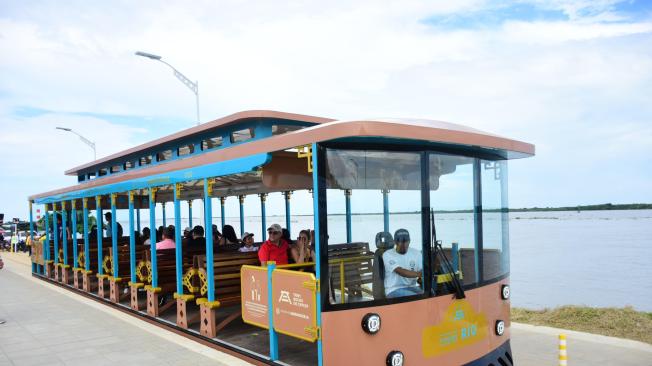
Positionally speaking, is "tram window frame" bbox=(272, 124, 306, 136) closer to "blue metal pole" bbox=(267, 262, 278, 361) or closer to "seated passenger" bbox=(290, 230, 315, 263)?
"seated passenger" bbox=(290, 230, 315, 263)

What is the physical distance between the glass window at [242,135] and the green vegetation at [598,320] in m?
5.50

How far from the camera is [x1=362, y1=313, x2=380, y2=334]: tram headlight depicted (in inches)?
177

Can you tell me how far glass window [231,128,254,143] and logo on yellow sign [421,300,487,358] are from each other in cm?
402

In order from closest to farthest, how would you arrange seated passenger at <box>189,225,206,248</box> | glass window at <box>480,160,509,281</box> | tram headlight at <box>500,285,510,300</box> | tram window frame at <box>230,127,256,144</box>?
glass window at <box>480,160,509,281</box>, tram headlight at <box>500,285,510,300</box>, tram window frame at <box>230,127,256,144</box>, seated passenger at <box>189,225,206,248</box>

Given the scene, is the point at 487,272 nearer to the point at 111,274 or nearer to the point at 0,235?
the point at 111,274

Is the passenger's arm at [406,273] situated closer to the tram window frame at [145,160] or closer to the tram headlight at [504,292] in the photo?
the tram headlight at [504,292]

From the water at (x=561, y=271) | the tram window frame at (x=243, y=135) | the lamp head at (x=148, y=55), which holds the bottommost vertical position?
the water at (x=561, y=271)

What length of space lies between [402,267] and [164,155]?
699 centimetres

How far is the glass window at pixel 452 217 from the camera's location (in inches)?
194

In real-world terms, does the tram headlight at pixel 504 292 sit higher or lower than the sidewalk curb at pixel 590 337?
higher

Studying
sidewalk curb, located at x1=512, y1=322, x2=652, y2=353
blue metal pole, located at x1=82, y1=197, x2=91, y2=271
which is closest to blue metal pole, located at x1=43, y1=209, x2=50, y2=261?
blue metal pole, located at x1=82, y1=197, x2=91, y2=271

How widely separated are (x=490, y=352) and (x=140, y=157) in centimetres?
862

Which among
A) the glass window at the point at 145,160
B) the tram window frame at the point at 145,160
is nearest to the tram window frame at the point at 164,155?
the tram window frame at the point at 145,160

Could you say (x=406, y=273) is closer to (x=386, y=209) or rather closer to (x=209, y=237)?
(x=386, y=209)
